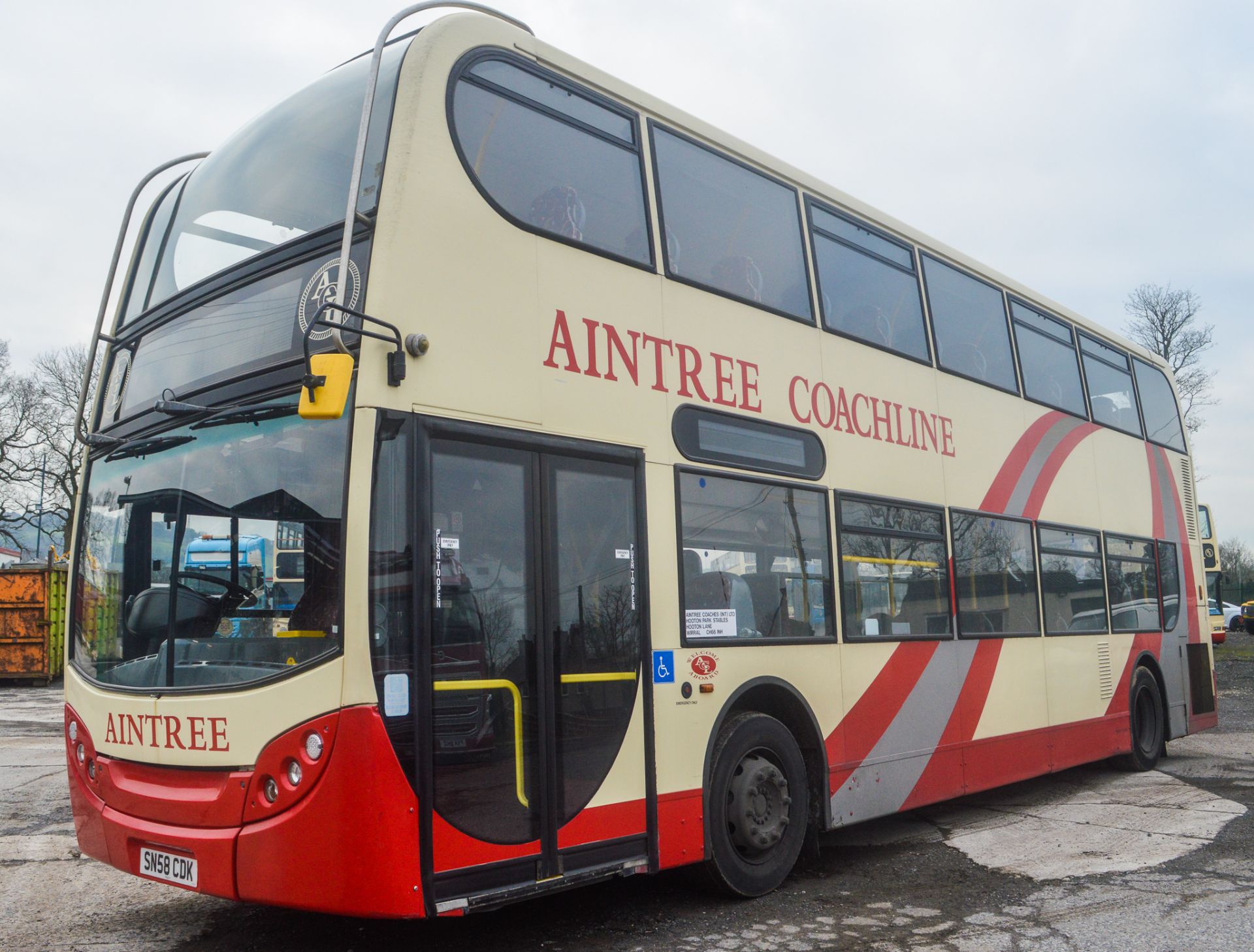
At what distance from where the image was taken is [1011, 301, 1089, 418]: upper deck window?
33.0 ft

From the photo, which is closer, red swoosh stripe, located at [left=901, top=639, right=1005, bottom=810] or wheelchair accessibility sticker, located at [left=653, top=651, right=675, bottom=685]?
wheelchair accessibility sticker, located at [left=653, top=651, right=675, bottom=685]

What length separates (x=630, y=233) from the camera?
6.03 m

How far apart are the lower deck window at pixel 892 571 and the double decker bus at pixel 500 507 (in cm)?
4

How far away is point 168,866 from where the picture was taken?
4.65 meters

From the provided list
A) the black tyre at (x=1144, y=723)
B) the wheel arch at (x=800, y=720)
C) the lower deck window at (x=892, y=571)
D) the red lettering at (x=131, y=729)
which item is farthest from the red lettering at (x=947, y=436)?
the red lettering at (x=131, y=729)

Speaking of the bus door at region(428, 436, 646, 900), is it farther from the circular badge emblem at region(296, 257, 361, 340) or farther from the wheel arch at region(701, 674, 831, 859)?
the wheel arch at region(701, 674, 831, 859)

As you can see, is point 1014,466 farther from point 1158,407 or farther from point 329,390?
point 329,390

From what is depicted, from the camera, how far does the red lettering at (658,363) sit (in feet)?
19.7

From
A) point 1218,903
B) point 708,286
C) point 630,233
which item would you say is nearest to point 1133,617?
point 1218,903

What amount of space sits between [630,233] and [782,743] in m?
3.03

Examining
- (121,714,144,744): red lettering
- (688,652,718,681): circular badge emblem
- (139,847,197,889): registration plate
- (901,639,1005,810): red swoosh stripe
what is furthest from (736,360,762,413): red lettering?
(139,847,197,889): registration plate

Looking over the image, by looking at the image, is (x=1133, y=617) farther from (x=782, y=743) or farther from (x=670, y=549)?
(x=670, y=549)

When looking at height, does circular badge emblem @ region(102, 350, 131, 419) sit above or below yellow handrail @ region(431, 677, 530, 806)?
above

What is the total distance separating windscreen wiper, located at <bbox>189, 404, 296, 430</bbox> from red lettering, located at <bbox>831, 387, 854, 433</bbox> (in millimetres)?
3847
